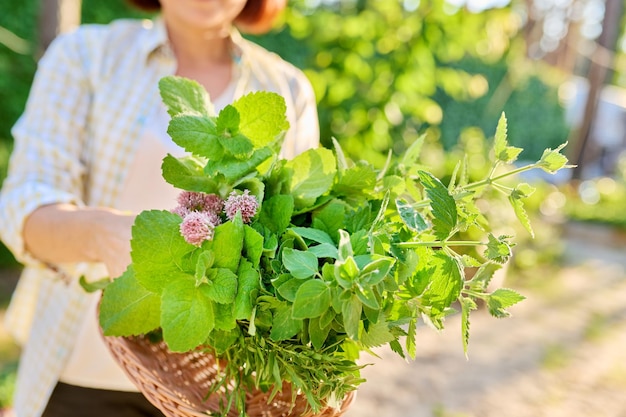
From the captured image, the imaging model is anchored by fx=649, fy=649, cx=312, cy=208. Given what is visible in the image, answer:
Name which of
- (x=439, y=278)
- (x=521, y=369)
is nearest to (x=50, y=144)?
(x=439, y=278)

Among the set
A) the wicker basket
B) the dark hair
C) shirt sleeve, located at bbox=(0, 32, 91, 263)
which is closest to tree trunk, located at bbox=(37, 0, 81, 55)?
the dark hair

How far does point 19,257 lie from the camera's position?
1179 millimetres

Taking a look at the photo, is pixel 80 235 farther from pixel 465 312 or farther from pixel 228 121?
pixel 465 312

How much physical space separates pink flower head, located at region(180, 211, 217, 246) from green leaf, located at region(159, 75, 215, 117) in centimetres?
17

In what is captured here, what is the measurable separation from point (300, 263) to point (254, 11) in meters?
1.03

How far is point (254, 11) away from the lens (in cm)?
159

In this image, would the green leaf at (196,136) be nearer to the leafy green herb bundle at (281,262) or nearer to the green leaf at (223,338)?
the leafy green herb bundle at (281,262)

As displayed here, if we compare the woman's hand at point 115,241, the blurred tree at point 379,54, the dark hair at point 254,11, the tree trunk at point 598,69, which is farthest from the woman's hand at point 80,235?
the tree trunk at point 598,69

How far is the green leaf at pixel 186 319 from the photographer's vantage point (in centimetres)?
76

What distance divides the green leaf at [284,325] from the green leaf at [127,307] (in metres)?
0.19

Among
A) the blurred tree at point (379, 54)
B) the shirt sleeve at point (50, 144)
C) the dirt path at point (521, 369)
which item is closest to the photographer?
the shirt sleeve at point (50, 144)

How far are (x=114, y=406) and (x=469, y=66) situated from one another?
10832mm

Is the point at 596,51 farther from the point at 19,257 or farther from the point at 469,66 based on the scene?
the point at 19,257

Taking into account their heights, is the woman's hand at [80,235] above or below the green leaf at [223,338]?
below
